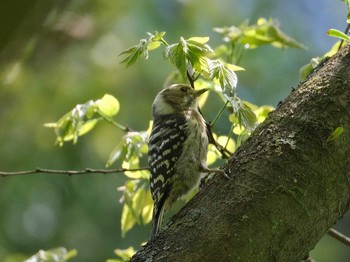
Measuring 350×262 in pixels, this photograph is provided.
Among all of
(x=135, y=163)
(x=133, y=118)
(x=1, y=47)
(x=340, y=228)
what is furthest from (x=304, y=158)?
(x=340, y=228)

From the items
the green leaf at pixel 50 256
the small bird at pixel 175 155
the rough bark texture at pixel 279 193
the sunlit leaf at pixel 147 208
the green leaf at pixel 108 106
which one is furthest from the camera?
the small bird at pixel 175 155

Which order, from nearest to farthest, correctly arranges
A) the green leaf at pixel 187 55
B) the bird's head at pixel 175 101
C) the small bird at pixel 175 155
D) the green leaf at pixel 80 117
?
the green leaf at pixel 187 55
the green leaf at pixel 80 117
the small bird at pixel 175 155
the bird's head at pixel 175 101

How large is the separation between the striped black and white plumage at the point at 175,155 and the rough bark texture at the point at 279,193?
1001mm

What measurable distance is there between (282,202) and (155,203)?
1320mm

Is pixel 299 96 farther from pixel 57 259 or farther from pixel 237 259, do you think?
pixel 57 259

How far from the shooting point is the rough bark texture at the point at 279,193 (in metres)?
2.27

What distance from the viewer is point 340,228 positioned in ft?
24.7

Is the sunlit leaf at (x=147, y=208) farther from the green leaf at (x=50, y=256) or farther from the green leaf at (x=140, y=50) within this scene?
the green leaf at (x=140, y=50)

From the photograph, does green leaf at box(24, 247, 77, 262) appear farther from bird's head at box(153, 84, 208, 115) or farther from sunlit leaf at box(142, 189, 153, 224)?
bird's head at box(153, 84, 208, 115)

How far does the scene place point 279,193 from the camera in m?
2.35

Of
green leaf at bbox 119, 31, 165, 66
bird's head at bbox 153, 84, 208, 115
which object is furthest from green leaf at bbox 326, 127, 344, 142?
bird's head at bbox 153, 84, 208, 115

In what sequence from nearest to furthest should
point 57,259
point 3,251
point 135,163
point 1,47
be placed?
point 1,47 < point 57,259 < point 135,163 < point 3,251

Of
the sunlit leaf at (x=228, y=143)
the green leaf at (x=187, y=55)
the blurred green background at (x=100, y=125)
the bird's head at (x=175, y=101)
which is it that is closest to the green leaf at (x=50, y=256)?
the sunlit leaf at (x=228, y=143)

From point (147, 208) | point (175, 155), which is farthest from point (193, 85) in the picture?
point (175, 155)
